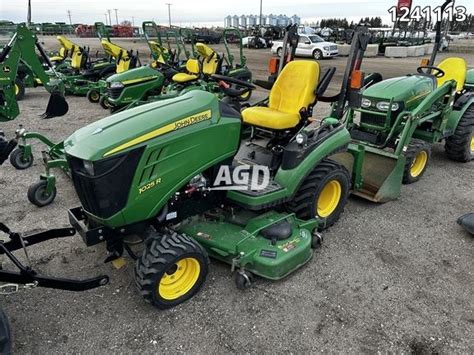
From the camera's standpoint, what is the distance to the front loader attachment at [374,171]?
4.14 metres

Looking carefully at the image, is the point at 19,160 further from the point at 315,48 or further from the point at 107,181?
the point at 315,48

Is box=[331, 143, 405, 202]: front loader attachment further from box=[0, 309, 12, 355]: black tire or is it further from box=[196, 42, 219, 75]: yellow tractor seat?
box=[196, 42, 219, 75]: yellow tractor seat

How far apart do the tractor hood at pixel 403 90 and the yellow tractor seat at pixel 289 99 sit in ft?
4.52

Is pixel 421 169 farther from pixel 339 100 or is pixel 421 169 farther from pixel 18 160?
pixel 18 160

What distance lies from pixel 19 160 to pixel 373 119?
444 centimetres

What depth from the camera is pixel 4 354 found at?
206cm

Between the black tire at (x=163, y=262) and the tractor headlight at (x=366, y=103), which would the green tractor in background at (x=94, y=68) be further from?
the black tire at (x=163, y=262)

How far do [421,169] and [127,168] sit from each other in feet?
12.8

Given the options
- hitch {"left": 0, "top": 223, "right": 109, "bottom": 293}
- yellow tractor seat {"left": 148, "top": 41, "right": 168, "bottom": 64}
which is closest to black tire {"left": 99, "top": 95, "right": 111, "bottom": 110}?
yellow tractor seat {"left": 148, "top": 41, "right": 168, "bottom": 64}

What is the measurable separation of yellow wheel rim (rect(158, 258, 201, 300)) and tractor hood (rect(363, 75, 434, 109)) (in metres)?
3.16

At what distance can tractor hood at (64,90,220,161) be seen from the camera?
237cm

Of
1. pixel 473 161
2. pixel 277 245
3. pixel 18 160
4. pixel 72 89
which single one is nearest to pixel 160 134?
pixel 277 245

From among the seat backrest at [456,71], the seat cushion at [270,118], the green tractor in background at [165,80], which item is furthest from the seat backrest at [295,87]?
the green tractor in background at [165,80]

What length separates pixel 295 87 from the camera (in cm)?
381
